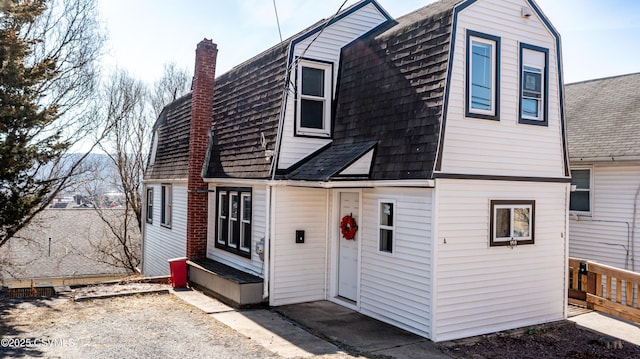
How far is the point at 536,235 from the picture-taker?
930cm

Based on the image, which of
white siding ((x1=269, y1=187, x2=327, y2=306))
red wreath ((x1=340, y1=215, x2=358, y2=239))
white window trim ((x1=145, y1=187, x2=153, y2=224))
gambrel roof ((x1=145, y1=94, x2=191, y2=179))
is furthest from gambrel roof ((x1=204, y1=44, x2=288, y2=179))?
white window trim ((x1=145, y1=187, x2=153, y2=224))

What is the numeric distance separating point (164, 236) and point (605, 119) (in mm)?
14491

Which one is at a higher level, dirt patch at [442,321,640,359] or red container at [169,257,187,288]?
red container at [169,257,187,288]

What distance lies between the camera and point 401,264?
8633 millimetres

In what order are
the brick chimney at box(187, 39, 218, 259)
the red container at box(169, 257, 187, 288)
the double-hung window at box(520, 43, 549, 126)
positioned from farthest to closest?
the brick chimney at box(187, 39, 218, 259), the red container at box(169, 257, 187, 288), the double-hung window at box(520, 43, 549, 126)

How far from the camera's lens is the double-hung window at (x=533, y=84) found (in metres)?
9.20

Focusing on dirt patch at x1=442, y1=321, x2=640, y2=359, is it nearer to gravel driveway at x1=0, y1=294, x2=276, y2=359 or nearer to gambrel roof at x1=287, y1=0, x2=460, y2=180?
gambrel roof at x1=287, y1=0, x2=460, y2=180

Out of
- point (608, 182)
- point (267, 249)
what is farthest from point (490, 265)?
point (608, 182)

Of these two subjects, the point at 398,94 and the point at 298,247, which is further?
the point at 298,247

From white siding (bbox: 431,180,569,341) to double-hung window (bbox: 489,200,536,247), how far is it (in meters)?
0.12

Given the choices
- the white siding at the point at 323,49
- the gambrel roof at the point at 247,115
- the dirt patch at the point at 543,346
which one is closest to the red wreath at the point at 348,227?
the white siding at the point at 323,49

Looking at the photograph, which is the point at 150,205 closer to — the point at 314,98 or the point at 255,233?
the point at 255,233

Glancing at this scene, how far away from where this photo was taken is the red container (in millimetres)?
12320

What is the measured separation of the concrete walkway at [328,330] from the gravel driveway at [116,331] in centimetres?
40
